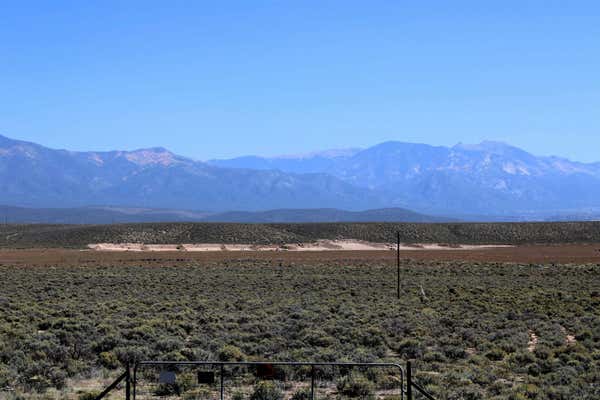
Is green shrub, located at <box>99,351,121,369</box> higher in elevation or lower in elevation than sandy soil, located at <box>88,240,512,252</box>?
higher

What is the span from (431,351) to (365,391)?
4.98m

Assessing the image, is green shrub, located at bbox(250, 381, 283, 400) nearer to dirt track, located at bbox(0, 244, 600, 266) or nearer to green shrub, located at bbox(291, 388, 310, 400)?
green shrub, located at bbox(291, 388, 310, 400)

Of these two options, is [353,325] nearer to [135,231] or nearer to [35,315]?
[35,315]

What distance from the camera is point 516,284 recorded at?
42594 mm

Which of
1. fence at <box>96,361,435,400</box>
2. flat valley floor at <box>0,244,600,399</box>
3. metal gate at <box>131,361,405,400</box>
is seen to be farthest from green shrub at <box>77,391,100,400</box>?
metal gate at <box>131,361,405,400</box>

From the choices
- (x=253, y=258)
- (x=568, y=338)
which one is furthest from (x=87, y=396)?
(x=253, y=258)

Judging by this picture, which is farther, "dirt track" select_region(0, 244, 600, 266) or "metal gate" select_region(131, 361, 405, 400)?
"dirt track" select_region(0, 244, 600, 266)

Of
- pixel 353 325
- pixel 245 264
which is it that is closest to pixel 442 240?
pixel 245 264

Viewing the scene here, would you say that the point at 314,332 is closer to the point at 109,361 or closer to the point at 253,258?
the point at 109,361

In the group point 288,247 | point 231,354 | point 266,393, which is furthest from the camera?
point 288,247

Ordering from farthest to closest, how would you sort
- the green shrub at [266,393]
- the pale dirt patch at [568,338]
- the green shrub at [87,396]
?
the pale dirt patch at [568,338], the green shrub at [266,393], the green shrub at [87,396]

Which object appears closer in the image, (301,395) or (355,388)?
(301,395)

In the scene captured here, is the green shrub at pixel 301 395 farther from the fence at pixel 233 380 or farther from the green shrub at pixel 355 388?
the green shrub at pixel 355 388

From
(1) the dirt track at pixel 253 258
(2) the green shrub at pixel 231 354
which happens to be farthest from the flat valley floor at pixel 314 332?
(1) the dirt track at pixel 253 258
